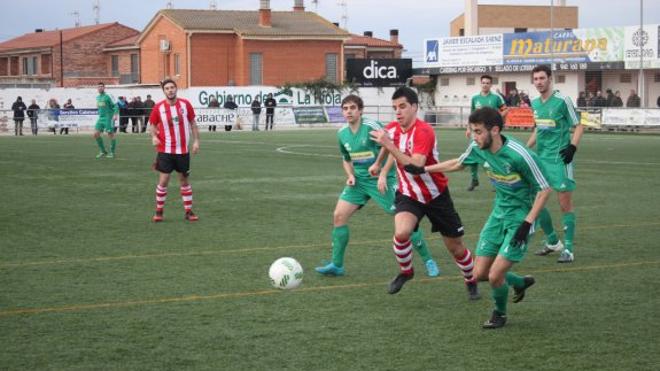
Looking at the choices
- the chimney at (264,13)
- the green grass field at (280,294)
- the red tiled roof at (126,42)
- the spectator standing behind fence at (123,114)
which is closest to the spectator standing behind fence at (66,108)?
the spectator standing behind fence at (123,114)

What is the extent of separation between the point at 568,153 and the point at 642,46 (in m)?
39.8

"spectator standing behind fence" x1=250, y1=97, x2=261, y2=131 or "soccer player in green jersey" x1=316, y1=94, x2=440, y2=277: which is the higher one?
"spectator standing behind fence" x1=250, y1=97, x2=261, y2=131

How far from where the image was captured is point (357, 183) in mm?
10617

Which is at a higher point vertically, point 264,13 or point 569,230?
point 264,13

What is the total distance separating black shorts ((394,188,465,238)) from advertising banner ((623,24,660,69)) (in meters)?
41.7

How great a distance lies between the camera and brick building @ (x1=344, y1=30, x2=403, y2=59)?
8394 cm

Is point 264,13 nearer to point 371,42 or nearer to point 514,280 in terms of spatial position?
point 371,42

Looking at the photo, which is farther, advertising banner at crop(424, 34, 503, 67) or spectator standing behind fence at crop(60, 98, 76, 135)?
advertising banner at crop(424, 34, 503, 67)

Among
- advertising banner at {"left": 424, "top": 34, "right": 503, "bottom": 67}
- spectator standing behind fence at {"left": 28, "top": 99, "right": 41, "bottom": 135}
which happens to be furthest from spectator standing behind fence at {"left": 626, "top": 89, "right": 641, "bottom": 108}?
spectator standing behind fence at {"left": 28, "top": 99, "right": 41, "bottom": 135}

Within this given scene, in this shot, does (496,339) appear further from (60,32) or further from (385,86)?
(60,32)

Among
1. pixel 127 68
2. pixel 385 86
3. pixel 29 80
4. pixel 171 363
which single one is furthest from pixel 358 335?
pixel 29 80

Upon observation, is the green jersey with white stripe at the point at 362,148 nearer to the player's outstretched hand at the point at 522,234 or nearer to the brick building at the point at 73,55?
the player's outstretched hand at the point at 522,234

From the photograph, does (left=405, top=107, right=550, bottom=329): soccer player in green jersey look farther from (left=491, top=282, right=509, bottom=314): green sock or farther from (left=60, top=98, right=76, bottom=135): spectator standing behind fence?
(left=60, top=98, right=76, bottom=135): spectator standing behind fence

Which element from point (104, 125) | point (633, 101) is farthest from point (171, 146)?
point (633, 101)
